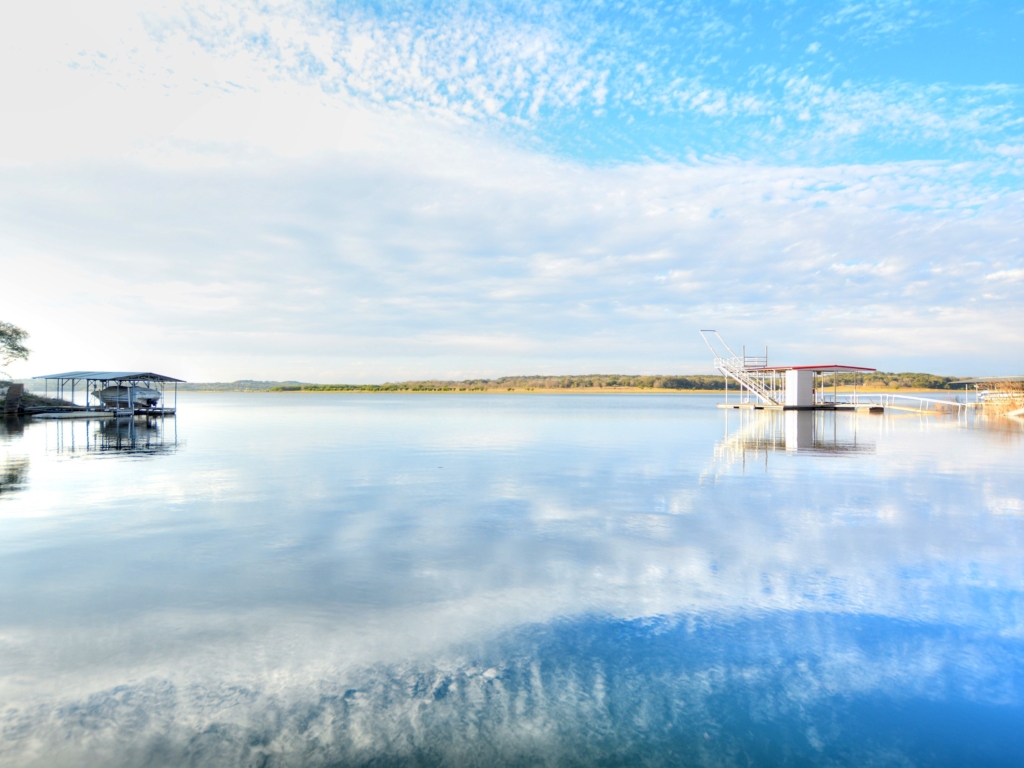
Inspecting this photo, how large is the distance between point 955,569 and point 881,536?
1532 mm

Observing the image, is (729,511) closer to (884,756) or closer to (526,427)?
(884,756)

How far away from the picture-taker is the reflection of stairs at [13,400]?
148 ft

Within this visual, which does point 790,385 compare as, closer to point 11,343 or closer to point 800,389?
point 800,389

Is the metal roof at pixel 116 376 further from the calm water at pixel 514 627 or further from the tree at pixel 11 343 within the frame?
the calm water at pixel 514 627

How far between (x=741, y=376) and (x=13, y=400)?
57075 mm

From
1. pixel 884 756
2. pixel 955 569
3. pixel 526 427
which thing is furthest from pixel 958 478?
pixel 526 427

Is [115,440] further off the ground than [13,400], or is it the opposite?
[13,400]

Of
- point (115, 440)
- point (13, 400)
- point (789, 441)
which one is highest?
point (13, 400)

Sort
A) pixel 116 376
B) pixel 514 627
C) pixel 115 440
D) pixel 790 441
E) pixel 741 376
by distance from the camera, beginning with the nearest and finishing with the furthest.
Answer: pixel 514 627
pixel 790 441
pixel 115 440
pixel 116 376
pixel 741 376

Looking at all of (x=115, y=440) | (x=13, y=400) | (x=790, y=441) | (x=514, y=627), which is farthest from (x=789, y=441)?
(x=13, y=400)

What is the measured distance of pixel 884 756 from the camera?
3734 mm

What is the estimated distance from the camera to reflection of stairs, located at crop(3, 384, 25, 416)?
45.0m

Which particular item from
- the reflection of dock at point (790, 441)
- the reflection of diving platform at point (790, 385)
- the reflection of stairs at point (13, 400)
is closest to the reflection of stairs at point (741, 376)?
the reflection of diving platform at point (790, 385)

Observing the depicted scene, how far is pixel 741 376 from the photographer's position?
52031 mm
